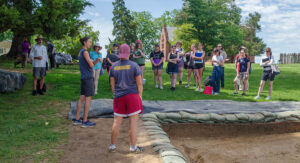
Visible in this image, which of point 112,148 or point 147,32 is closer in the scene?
point 112,148

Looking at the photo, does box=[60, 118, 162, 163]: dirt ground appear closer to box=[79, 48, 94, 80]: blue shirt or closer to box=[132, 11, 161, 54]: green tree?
box=[79, 48, 94, 80]: blue shirt

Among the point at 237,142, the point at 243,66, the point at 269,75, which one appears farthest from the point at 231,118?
the point at 243,66

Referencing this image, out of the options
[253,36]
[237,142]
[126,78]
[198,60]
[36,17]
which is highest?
[253,36]

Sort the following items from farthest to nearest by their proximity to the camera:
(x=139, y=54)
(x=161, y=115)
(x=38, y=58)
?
(x=139, y=54) → (x=38, y=58) → (x=161, y=115)

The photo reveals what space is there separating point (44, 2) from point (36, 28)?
1230mm

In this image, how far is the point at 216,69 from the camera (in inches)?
417

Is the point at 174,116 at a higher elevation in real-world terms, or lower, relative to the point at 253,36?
lower

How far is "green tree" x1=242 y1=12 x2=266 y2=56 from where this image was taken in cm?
6469

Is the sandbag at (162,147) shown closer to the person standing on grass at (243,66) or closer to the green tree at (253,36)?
the person standing on grass at (243,66)

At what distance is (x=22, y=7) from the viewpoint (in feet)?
39.9

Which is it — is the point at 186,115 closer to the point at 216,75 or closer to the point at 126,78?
the point at 126,78

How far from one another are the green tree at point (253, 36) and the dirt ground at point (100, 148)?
202 ft

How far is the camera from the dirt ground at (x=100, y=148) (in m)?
4.18

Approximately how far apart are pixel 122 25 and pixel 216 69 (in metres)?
47.0
